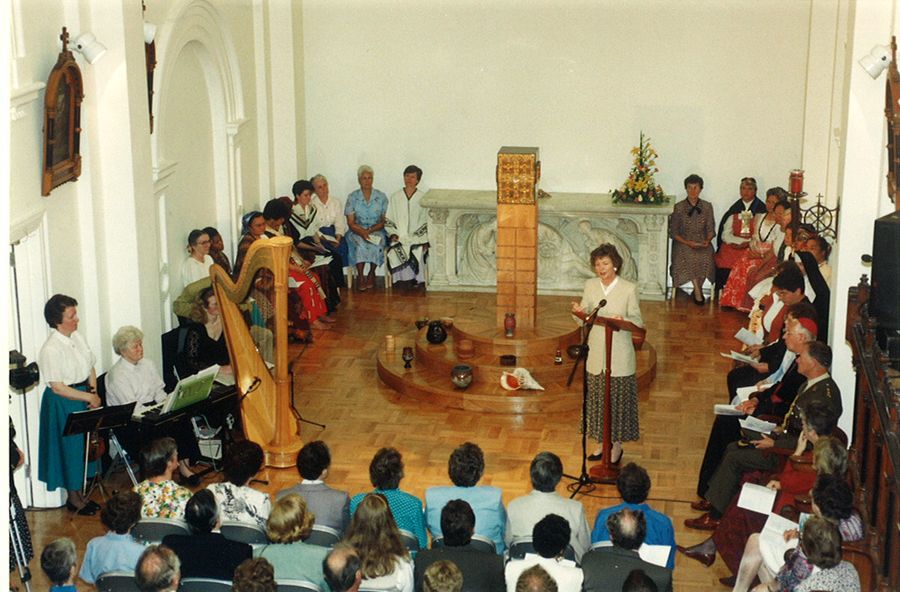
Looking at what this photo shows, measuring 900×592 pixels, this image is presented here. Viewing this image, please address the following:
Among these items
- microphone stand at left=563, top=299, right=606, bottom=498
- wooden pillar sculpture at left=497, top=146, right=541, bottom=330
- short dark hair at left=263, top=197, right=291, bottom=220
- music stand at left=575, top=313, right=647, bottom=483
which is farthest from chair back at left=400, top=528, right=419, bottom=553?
short dark hair at left=263, top=197, right=291, bottom=220

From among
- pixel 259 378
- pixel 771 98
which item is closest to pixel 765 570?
→ pixel 259 378

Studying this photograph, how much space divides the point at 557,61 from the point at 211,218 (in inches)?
176

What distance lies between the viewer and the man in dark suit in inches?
211

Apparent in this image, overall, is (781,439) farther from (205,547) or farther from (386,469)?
(205,547)

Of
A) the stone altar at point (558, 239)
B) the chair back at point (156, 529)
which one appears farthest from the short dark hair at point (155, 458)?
the stone altar at point (558, 239)

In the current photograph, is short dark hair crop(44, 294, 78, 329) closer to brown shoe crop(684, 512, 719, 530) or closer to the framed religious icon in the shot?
the framed religious icon

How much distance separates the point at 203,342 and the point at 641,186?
601cm

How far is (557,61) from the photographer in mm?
14070

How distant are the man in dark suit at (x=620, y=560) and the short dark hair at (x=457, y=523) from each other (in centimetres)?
54

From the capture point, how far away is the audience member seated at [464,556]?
5.38m

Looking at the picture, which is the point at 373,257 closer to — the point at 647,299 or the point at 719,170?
the point at 647,299

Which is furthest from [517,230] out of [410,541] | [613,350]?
[410,541]

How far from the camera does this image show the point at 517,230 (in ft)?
34.2

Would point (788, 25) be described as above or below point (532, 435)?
above
